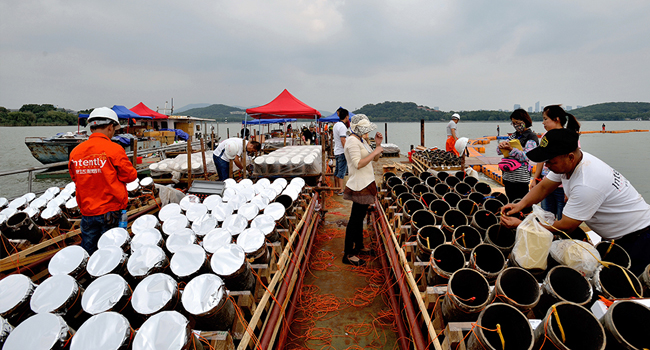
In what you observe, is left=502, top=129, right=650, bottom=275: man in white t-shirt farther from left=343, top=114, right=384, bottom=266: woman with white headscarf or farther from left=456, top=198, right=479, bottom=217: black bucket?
left=343, top=114, right=384, bottom=266: woman with white headscarf

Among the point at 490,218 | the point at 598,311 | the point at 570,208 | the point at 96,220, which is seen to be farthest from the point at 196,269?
the point at 490,218

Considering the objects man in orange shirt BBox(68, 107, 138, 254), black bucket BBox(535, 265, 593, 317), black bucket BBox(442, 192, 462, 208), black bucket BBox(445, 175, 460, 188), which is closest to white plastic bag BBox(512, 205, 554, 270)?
black bucket BBox(535, 265, 593, 317)

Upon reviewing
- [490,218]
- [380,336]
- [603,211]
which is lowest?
[380,336]

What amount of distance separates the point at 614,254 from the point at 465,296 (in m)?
1.22

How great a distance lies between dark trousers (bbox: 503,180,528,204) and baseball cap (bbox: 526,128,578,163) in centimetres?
241

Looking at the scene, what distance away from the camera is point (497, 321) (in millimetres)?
1792

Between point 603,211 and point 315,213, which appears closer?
point 603,211

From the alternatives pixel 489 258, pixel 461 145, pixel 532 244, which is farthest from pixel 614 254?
pixel 461 145

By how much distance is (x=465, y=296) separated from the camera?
2234 mm

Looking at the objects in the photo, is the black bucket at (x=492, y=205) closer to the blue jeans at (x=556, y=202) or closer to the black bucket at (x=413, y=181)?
the blue jeans at (x=556, y=202)

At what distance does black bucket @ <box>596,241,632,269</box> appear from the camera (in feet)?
7.20

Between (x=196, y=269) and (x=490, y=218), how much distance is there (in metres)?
3.18

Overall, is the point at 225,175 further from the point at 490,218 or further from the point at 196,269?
the point at 490,218

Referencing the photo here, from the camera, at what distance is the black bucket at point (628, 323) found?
1.55 metres
